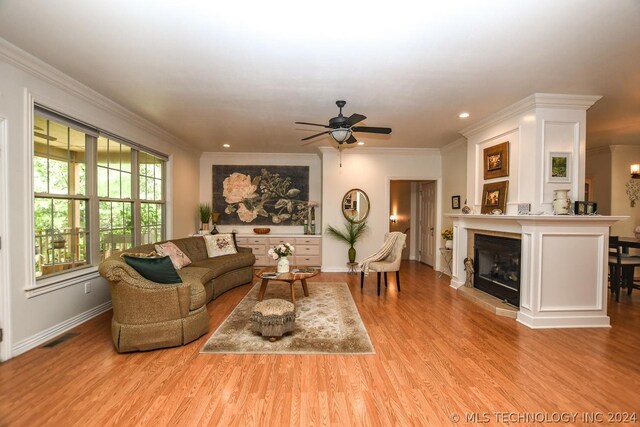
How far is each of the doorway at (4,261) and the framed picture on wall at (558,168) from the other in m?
5.60

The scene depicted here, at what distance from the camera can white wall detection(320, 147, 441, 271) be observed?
6.36 metres

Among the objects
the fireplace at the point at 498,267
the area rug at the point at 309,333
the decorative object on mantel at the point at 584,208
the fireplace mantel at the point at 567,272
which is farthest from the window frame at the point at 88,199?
the decorative object on mantel at the point at 584,208

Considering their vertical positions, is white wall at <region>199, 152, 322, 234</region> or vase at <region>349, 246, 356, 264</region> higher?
white wall at <region>199, 152, 322, 234</region>

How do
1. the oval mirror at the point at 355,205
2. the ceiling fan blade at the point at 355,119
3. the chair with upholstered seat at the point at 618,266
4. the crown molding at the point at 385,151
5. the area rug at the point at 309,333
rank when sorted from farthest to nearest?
the oval mirror at the point at 355,205 → the crown molding at the point at 385,151 → the chair with upholstered seat at the point at 618,266 → the ceiling fan blade at the point at 355,119 → the area rug at the point at 309,333

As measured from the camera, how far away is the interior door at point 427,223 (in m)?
6.92

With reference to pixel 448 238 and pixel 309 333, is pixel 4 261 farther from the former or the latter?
pixel 448 238

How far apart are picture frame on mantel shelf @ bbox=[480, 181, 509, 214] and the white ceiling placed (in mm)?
1103

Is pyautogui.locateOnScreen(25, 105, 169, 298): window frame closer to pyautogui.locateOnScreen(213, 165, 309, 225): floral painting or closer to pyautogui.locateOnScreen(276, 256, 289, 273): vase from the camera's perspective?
pyautogui.locateOnScreen(213, 165, 309, 225): floral painting

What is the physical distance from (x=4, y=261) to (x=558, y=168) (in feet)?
19.0

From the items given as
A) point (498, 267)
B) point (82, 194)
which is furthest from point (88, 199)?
point (498, 267)

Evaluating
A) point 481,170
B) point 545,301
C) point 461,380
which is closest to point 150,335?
point 461,380

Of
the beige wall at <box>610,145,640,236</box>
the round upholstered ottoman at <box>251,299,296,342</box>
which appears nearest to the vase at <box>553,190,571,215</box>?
the round upholstered ottoman at <box>251,299,296,342</box>

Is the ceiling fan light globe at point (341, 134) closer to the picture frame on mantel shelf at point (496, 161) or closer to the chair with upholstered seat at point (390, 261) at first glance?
the chair with upholstered seat at point (390, 261)

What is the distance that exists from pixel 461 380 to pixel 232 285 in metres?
3.63
